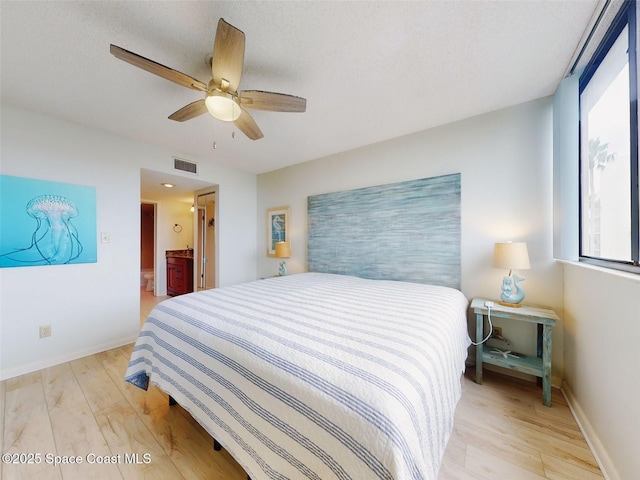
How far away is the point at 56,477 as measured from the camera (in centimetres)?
117

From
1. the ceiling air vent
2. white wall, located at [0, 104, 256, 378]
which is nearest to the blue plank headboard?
the ceiling air vent

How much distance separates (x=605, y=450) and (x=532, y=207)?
64.3 inches

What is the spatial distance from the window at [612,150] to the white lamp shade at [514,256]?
35 cm

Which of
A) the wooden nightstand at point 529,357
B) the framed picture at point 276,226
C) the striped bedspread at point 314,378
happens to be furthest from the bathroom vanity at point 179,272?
the wooden nightstand at point 529,357

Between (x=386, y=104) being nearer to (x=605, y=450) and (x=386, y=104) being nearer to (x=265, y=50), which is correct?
(x=265, y=50)

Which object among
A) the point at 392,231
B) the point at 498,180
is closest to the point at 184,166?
the point at 392,231

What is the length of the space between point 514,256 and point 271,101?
2.19 metres

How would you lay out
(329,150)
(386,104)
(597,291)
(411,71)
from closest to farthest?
(597,291) → (411,71) → (386,104) → (329,150)

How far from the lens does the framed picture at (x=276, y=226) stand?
12.5ft

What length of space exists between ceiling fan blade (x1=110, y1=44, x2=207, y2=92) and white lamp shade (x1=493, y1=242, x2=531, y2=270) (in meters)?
2.50

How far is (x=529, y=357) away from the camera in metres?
1.91

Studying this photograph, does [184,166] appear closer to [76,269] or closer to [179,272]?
[76,269]

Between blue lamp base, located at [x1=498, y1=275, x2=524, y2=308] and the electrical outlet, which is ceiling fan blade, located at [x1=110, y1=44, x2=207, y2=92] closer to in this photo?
the electrical outlet

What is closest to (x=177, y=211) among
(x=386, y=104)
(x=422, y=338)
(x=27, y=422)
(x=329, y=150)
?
(x=329, y=150)
